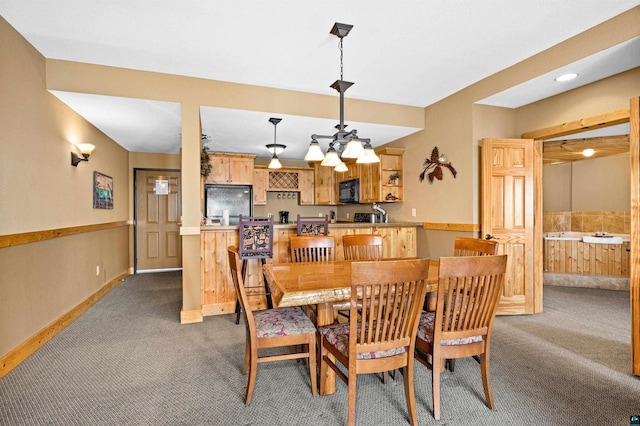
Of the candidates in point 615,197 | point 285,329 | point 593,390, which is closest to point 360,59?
point 285,329

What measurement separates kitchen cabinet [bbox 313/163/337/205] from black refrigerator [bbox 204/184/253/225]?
1.44 metres

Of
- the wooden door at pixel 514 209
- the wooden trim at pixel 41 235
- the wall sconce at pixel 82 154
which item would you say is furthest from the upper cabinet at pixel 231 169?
the wooden door at pixel 514 209

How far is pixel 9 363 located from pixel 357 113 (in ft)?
13.3

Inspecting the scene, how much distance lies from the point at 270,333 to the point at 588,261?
565cm

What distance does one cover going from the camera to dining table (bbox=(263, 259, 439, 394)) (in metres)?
1.91

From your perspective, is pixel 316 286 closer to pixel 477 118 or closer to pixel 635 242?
pixel 635 242

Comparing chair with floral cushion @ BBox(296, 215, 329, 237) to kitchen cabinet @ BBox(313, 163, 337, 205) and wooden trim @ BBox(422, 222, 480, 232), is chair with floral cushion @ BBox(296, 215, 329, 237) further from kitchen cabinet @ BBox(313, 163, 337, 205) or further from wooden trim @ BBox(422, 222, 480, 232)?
kitchen cabinet @ BBox(313, 163, 337, 205)

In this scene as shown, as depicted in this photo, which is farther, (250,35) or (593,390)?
(250,35)

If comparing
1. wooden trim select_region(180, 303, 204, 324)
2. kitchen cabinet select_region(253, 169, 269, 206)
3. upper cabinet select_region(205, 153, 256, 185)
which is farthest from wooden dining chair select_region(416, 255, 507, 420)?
kitchen cabinet select_region(253, 169, 269, 206)

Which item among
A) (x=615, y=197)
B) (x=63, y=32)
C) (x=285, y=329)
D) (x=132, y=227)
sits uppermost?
(x=63, y=32)

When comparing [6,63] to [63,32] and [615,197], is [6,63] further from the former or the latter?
[615,197]

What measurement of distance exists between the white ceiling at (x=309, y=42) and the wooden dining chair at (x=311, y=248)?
5.39ft

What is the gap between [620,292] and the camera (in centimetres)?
494

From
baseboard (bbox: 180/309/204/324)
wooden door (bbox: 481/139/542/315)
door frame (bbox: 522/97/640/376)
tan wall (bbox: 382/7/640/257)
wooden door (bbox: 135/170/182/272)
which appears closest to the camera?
door frame (bbox: 522/97/640/376)
